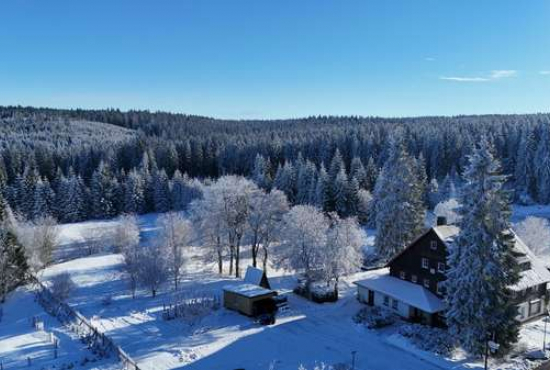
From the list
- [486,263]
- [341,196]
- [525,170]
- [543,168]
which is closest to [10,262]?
[486,263]

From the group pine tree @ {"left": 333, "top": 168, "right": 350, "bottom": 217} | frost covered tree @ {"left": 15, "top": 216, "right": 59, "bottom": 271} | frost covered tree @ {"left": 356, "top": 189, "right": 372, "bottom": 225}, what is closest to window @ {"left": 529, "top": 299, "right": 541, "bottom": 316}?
frost covered tree @ {"left": 356, "top": 189, "right": 372, "bottom": 225}

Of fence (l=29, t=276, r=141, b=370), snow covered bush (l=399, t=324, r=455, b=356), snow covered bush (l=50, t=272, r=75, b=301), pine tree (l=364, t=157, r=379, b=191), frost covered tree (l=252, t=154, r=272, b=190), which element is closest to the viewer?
fence (l=29, t=276, r=141, b=370)

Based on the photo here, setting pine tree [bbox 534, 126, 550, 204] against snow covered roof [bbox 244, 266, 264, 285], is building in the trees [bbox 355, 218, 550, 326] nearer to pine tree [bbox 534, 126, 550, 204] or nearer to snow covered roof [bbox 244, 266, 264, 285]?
snow covered roof [bbox 244, 266, 264, 285]

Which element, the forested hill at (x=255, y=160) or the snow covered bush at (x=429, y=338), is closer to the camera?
the snow covered bush at (x=429, y=338)

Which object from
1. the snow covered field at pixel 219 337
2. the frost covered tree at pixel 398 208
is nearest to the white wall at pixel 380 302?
the snow covered field at pixel 219 337

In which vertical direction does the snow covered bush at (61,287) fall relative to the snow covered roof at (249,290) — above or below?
below

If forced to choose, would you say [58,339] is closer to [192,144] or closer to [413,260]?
[413,260]

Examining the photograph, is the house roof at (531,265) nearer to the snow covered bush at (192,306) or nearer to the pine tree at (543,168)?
the snow covered bush at (192,306)

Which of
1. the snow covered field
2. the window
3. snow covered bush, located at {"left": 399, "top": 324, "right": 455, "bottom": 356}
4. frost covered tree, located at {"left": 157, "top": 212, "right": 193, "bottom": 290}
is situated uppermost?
frost covered tree, located at {"left": 157, "top": 212, "right": 193, "bottom": 290}

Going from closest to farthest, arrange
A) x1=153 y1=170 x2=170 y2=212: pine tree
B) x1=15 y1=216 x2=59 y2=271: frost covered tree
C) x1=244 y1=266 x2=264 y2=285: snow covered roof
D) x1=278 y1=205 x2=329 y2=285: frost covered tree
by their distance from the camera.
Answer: x1=244 y1=266 x2=264 y2=285: snow covered roof < x1=278 y1=205 x2=329 y2=285: frost covered tree < x1=15 y1=216 x2=59 y2=271: frost covered tree < x1=153 y1=170 x2=170 y2=212: pine tree
